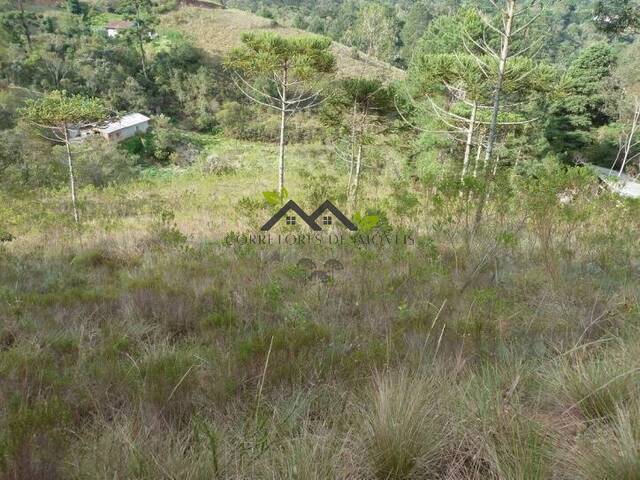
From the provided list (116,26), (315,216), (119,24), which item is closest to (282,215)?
(315,216)

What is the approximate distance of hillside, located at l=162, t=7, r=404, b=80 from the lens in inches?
1553

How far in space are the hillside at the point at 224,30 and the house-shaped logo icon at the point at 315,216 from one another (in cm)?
3387

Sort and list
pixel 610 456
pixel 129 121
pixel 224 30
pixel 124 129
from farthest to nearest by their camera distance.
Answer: pixel 224 30, pixel 129 121, pixel 124 129, pixel 610 456

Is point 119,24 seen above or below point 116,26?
above

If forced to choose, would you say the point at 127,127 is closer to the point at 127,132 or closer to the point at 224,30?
the point at 127,132

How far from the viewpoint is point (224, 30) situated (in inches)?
1725

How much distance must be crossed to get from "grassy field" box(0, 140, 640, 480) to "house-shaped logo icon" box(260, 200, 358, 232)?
4.70ft

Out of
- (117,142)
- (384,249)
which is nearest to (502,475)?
(384,249)

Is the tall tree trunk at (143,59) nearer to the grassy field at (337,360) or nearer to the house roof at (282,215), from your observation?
the house roof at (282,215)

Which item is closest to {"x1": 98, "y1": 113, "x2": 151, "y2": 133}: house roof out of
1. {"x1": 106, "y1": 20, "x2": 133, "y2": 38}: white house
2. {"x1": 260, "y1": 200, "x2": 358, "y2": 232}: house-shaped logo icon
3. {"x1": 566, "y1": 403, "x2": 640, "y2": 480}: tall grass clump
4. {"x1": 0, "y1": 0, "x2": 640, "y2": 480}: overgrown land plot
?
{"x1": 106, "y1": 20, "x2": 133, "y2": 38}: white house

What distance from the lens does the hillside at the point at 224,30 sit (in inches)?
1553

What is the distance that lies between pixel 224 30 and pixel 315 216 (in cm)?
4454

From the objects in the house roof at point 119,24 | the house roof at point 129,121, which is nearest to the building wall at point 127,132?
the house roof at point 129,121

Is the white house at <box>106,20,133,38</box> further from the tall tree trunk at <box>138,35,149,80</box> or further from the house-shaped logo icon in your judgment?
the house-shaped logo icon
